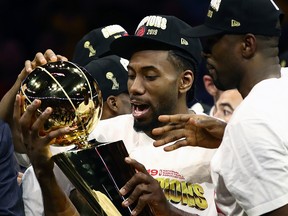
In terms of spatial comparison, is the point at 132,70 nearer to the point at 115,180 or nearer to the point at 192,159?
the point at 192,159

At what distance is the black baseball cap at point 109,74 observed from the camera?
3.79 meters

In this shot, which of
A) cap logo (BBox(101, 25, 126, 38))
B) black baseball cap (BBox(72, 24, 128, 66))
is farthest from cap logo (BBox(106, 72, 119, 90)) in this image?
cap logo (BBox(101, 25, 126, 38))

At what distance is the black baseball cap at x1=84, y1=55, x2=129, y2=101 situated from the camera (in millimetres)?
3791

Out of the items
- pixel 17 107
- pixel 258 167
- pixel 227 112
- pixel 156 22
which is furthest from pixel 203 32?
pixel 227 112

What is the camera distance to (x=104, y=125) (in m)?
3.30

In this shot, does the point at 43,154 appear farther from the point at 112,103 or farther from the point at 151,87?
the point at 112,103

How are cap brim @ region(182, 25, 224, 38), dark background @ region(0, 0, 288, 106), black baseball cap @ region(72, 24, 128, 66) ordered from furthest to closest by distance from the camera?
dark background @ region(0, 0, 288, 106) → black baseball cap @ region(72, 24, 128, 66) → cap brim @ region(182, 25, 224, 38)

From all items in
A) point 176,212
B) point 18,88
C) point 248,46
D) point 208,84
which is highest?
point 248,46

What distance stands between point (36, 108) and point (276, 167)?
762mm

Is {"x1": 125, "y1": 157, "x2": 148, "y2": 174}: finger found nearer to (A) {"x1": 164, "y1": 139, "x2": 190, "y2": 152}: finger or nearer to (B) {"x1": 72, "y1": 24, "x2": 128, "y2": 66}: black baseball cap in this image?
(A) {"x1": 164, "y1": 139, "x2": 190, "y2": 152}: finger

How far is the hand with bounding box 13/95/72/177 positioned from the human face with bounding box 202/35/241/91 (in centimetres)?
58

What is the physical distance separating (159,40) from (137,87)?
0.21 meters

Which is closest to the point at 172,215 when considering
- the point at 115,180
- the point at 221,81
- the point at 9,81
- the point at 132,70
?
the point at 115,180

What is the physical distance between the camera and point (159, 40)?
128 inches
